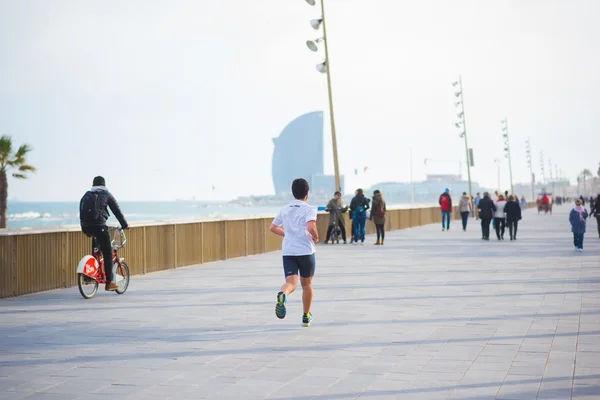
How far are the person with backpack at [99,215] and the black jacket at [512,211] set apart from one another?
1639cm

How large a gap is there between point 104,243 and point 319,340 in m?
4.33

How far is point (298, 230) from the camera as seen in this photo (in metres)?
7.78

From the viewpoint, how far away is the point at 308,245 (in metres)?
7.81

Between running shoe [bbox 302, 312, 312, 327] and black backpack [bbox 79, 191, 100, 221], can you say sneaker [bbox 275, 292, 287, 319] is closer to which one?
running shoe [bbox 302, 312, 312, 327]

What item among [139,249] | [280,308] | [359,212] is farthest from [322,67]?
[280,308]

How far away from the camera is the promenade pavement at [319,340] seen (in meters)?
5.39

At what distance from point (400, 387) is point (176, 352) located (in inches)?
87.0

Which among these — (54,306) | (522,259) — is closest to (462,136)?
(522,259)

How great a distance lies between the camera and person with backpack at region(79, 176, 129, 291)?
10328mm

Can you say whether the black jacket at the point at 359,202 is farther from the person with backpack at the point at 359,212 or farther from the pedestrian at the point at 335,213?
the pedestrian at the point at 335,213

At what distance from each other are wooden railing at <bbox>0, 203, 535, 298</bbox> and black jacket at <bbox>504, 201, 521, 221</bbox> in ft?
25.7

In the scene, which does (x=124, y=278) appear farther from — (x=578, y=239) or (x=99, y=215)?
(x=578, y=239)

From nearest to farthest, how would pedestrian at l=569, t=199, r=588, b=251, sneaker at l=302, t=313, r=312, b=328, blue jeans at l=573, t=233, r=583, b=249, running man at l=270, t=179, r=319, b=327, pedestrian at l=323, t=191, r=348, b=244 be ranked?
running man at l=270, t=179, r=319, b=327
sneaker at l=302, t=313, r=312, b=328
pedestrian at l=569, t=199, r=588, b=251
blue jeans at l=573, t=233, r=583, b=249
pedestrian at l=323, t=191, r=348, b=244

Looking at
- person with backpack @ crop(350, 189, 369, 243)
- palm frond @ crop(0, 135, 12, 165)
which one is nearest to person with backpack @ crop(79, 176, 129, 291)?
person with backpack @ crop(350, 189, 369, 243)
